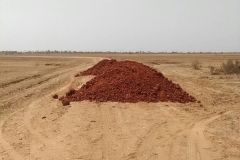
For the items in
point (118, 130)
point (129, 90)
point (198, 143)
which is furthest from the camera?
point (129, 90)

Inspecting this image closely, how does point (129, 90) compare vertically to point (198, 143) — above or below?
above

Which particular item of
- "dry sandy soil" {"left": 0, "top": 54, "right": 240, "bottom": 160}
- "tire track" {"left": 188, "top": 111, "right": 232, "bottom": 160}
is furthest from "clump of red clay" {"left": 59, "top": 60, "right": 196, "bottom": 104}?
"tire track" {"left": 188, "top": 111, "right": 232, "bottom": 160}

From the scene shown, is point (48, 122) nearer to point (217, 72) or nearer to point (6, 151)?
point (6, 151)

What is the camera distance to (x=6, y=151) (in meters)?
7.47

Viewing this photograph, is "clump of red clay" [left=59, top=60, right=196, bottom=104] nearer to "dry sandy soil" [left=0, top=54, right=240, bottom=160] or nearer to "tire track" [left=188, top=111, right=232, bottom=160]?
"dry sandy soil" [left=0, top=54, right=240, bottom=160]

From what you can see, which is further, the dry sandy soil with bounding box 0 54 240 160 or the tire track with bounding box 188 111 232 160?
the dry sandy soil with bounding box 0 54 240 160

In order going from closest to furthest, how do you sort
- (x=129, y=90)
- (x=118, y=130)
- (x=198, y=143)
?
(x=198, y=143)
(x=118, y=130)
(x=129, y=90)

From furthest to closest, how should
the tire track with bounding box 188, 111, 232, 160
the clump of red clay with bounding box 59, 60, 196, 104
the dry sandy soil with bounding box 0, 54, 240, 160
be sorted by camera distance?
the clump of red clay with bounding box 59, 60, 196, 104
the dry sandy soil with bounding box 0, 54, 240, 160
the tire track with bounding box 188, 111, 232, 160

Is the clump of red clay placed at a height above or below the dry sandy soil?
above

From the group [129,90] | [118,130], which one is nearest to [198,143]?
[118,130]

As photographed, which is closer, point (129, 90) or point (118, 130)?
point (118, 130)

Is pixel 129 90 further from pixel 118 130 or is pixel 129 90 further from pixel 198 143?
pixel 198 143

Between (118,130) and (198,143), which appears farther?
(118,130)

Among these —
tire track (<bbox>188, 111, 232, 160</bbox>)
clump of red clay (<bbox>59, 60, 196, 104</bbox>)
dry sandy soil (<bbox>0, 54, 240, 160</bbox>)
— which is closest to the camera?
tire track (<bbox>188, 111, 232, 160</bbox>)
